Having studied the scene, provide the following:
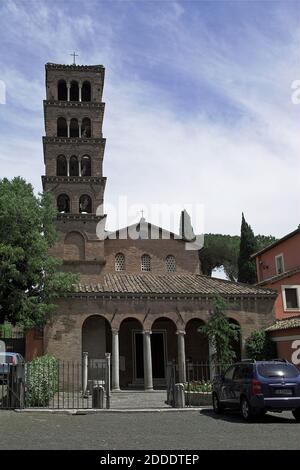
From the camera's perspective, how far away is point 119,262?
3384cm

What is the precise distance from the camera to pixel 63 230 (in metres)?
29.8

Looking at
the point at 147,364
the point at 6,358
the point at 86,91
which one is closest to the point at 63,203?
the point at 86,91

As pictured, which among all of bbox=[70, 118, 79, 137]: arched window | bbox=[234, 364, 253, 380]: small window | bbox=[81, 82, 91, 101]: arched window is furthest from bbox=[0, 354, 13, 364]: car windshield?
bbox=[81, 82, 91, 101]: arched window

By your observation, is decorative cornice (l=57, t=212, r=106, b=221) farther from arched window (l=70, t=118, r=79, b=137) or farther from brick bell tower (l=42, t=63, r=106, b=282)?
arched window (l=70, t=118, r=79, b=137)

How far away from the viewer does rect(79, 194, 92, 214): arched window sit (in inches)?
1222

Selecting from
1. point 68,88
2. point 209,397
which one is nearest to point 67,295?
point 209,397

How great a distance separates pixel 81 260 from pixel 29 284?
4.40m

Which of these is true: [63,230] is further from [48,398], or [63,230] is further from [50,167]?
[48,398]

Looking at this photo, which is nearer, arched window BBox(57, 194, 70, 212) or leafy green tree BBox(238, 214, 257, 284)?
arched window BBox(57, 194, 70, 212)

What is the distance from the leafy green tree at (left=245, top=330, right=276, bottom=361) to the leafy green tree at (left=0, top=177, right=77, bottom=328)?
380 inches

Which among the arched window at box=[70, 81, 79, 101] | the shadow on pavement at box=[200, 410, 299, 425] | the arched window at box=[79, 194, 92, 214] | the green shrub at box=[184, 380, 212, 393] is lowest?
the shadow on pavement at box=[200, 410, 299, 425]

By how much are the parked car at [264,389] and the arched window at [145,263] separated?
19.5 metres

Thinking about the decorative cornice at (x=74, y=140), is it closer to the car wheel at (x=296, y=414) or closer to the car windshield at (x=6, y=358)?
the car windshield at (x=6, y=358)

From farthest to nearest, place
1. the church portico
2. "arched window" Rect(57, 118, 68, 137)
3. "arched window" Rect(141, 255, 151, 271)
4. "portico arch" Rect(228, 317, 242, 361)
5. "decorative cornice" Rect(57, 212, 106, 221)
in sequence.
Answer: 1. "arched window" Rect(141, 255, 151, 271)
2. "arched window" Rect(57, 118, 68, 137)
3. "decorative cornice" Rect(57, 212, 106, 221)
4. "portico arch" Rect(228, 317, 242, 361)
5. the church portico
